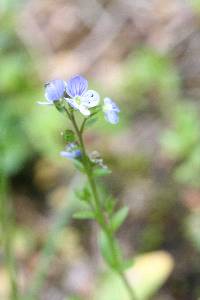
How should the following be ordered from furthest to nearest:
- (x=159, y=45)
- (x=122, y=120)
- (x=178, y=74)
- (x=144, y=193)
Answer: (x=159, y=45)
(x=178, y=74)
(x=122, y=120)
(x=144, y=193)

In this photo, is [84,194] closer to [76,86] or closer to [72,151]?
[72,151]

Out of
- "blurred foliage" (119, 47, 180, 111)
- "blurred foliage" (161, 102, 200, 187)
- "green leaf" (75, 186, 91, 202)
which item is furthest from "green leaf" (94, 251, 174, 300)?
"blurred foliage" (119, 47, 180, 111)

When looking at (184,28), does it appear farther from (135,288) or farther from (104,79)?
(135,288)

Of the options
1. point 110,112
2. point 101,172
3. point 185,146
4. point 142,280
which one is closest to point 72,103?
point 110,112

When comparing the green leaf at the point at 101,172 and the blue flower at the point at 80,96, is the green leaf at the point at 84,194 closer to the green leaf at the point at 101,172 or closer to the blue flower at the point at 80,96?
the green leaf at the point at 101,172

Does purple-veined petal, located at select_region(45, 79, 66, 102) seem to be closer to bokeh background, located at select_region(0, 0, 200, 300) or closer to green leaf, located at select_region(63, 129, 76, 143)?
green leaf, located at select_region(63, 129, 76, 143)

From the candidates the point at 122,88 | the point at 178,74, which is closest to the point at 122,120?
the point at 122,88
